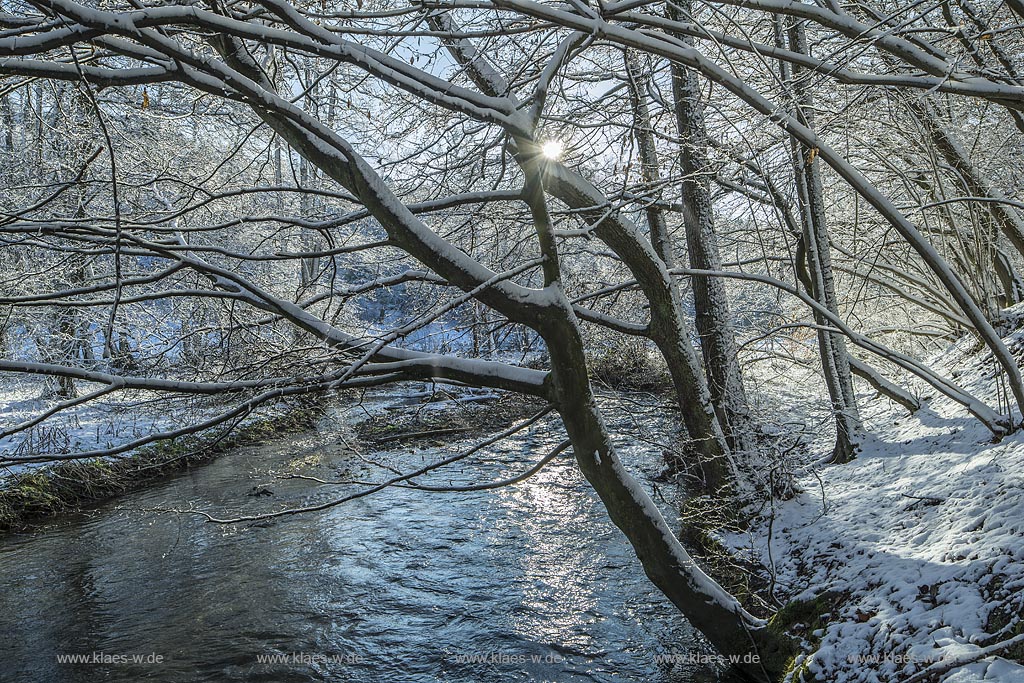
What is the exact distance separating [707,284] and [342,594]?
17.7 ft

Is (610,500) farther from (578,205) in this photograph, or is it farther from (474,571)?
(474,571)

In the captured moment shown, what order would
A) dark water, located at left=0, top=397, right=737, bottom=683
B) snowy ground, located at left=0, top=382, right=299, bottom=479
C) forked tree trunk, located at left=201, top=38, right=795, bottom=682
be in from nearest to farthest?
forked tree trunk, located at left=201, top=38, right=795, bottom=682, dark water, located at left=0, top=397, right=737, bottom=683, snowy ground, located at left=0, top=382, right=299, bottom=479

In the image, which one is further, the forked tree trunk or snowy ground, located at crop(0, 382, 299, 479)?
snowy ground, located at crop(0, 382, 299, 479)

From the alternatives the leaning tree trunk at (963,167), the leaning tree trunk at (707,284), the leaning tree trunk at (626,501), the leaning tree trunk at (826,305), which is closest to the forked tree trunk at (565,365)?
the leaning tree trunk at (626,501)

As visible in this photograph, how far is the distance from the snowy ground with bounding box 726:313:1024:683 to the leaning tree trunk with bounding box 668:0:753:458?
1.22 meters

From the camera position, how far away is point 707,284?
7965mm

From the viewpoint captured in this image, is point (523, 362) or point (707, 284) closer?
point (523, 362)

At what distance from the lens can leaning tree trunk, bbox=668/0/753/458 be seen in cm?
777

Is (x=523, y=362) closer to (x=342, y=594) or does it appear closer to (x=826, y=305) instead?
(x=342, y=594)

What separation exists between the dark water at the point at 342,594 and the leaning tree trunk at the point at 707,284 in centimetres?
213

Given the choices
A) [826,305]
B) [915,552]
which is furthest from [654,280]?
[826,305]

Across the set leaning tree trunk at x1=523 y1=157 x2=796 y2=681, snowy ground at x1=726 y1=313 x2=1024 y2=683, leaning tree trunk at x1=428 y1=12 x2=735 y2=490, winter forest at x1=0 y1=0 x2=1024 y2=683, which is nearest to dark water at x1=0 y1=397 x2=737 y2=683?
winter forest at x1=0 y1=0 x2=1024 y2=683

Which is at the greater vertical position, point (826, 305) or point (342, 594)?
point (826, 305)

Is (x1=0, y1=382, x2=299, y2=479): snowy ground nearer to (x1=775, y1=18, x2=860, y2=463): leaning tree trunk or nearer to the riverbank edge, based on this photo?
the riverbank edge
